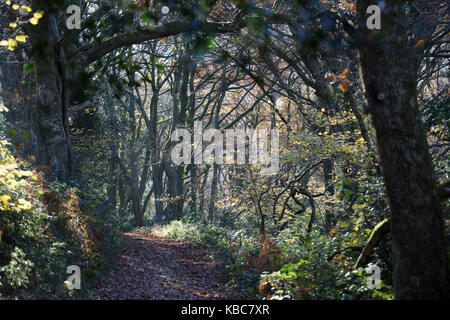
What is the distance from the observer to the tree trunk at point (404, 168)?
430 cm

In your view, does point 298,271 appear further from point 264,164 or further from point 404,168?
point 264,164

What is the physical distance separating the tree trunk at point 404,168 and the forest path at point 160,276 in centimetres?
408

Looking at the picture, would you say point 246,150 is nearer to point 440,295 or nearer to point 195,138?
point 195,138

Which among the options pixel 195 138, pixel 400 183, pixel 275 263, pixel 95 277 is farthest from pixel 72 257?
pixel 195 138

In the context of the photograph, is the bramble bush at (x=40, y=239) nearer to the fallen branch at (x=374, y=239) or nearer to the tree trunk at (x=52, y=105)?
the tree trunk at (x=52, y=105)

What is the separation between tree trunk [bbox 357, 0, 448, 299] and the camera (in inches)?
169

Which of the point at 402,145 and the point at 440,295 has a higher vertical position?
the point at 402,145

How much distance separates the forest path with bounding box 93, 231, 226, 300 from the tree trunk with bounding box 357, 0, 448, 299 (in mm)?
4080

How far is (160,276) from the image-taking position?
9.48 metres

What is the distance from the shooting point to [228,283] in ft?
27.1

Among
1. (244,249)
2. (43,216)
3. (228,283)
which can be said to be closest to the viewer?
(43,216)

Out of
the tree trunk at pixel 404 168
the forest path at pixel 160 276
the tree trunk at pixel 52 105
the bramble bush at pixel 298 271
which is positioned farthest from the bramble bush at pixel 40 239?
the tree trunk at pixel 404 168
